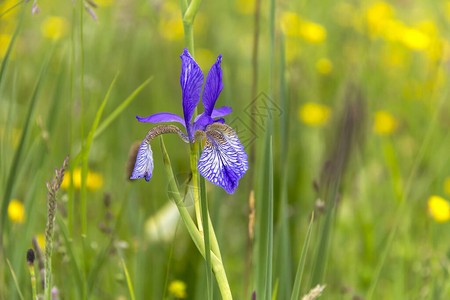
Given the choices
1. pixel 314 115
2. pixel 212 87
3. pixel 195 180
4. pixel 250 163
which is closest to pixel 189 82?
pixel 212 87

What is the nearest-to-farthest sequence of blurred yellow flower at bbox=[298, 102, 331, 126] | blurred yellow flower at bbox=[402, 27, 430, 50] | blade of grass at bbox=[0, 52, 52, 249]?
blade of grass at bbox=[0, 52, 52, 249] → blurred yellow flower at bbox=[298, 102, 331, 126] → blurred yellow flower at bbox=[402, 27, 430, 50]

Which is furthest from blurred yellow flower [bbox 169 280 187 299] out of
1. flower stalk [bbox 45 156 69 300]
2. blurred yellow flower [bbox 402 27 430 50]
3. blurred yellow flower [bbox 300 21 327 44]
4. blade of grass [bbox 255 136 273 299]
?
blurred yellow flower [bbox 402 27 430 50]

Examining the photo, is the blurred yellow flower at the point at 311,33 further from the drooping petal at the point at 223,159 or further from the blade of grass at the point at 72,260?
the drooping petal at the point at 223,159

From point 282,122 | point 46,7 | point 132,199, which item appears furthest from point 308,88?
point 46,7

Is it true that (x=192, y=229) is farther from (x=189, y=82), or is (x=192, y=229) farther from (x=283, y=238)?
(x=283, y=238)

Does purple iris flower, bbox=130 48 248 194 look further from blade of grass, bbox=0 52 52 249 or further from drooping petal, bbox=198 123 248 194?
blade of grass, bbox=0 52 52 249

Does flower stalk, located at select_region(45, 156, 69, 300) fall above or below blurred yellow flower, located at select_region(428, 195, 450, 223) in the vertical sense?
above

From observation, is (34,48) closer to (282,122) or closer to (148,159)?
(282,122)
